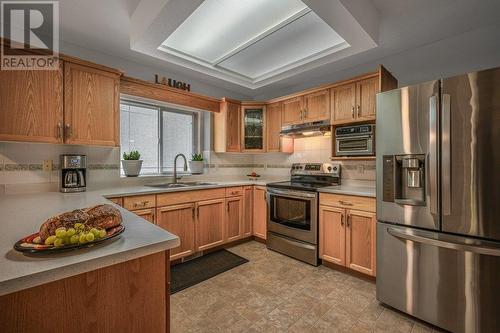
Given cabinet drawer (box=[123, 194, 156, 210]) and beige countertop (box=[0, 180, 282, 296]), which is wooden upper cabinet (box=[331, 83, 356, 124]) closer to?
cabinet drawer (box=[123, 194, 156, 210])

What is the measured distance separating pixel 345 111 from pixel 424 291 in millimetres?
1929

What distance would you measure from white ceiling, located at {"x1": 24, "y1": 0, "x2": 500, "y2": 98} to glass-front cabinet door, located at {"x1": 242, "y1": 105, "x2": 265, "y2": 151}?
3.03ft

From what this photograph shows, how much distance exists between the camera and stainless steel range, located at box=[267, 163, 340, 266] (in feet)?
8.85

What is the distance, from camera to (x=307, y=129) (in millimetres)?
3080

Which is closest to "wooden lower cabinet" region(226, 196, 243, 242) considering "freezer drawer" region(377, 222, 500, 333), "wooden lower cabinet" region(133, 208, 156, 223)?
"wooden lower cabinet" region(133, 208, 156, 223)

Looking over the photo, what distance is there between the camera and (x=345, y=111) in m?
2.77

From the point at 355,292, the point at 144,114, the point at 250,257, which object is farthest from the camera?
the point at 144,114

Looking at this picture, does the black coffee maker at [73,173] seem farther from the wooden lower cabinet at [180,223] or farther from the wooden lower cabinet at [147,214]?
the wooden lower cabinet at [180,223]

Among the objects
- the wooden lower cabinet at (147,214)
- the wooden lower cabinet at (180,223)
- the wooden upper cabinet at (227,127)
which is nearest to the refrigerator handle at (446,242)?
the wooden lower cabinet at (180,223)

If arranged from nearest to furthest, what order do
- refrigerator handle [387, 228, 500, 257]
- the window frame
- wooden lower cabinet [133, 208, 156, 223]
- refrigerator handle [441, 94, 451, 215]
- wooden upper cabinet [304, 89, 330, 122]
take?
refrigerator handle [387, 228, 500, 257], refrigerator handle [441, 94, 451, 215], wooden lower cabinet [133, 208, 156, 223], wooden upper cabinet [304, 89, 330, 122], the window frame

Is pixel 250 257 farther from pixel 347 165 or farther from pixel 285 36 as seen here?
pixel 285 36

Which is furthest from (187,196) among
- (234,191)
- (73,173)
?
(73,173)

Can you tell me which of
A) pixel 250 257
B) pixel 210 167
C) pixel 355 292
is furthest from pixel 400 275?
pixel 210 167

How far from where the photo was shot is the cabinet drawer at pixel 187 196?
8.25 feet
